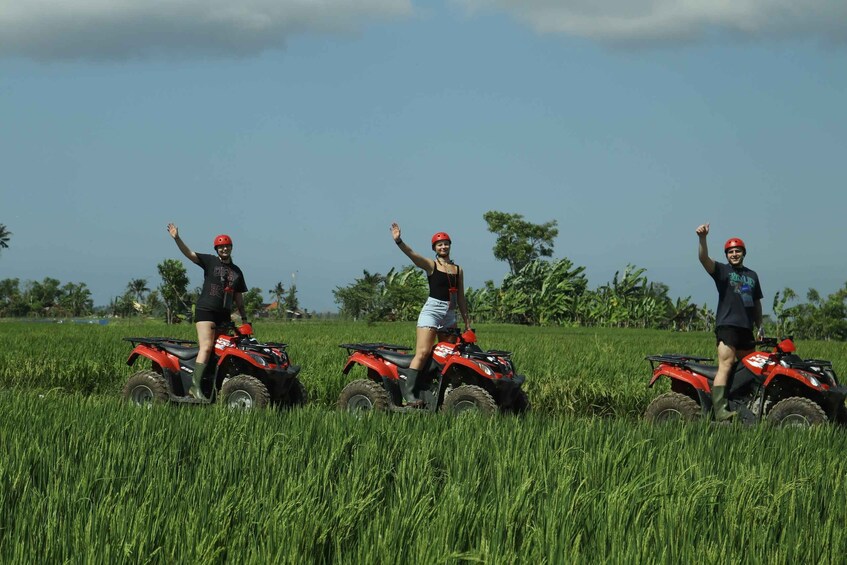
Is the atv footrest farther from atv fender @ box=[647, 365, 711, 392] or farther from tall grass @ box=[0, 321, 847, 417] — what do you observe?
atv fender @ box=[647, 365, 711, 392]

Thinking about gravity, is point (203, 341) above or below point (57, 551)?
above

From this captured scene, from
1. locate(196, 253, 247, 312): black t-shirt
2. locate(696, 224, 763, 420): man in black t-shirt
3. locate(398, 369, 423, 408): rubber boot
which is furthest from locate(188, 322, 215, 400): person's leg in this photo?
locate(696, 224, 763, 420): man in black t-shirt

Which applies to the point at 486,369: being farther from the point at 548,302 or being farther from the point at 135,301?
the point at 135,301

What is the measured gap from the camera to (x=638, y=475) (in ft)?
17.7

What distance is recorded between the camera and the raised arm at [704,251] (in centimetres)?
873

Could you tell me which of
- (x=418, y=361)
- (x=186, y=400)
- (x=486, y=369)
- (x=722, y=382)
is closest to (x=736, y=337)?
(x=722, y=382)

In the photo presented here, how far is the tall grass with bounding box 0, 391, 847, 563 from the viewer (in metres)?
3.98

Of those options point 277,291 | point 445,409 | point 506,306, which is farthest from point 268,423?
point 277,291

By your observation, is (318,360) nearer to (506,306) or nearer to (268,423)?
(268,423)

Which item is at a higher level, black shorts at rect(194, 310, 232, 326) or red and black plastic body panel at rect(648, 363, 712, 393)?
black shorts at rect(194, 310, 232, 326)

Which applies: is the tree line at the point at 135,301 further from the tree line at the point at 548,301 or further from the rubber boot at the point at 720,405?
the rubber boot at the point at 720,405

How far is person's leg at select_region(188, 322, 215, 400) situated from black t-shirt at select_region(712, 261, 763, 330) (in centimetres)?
524

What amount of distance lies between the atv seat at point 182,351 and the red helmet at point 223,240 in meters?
1.23

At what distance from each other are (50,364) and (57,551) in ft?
38.8
